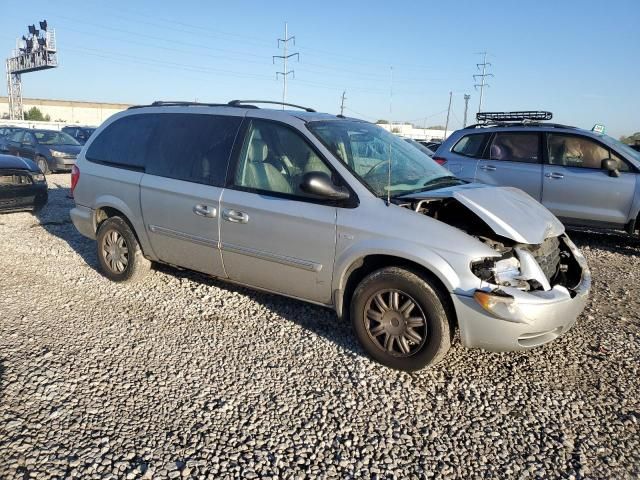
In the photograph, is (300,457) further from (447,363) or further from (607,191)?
(607,191)

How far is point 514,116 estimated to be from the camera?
8.28 m

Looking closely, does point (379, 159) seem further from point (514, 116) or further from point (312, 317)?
point (514, 116)

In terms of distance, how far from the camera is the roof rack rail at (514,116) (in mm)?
8039

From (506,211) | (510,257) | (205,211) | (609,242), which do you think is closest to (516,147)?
(609,242)

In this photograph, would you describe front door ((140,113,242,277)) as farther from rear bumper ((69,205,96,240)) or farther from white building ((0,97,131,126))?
white building ((0,97,131,126))

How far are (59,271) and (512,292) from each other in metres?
4.78

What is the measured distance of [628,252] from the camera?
6852mm

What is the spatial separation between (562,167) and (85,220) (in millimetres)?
6379

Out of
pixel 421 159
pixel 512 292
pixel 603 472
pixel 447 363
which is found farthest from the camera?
pixel 421 159

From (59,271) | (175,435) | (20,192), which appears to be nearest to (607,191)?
(175,435)

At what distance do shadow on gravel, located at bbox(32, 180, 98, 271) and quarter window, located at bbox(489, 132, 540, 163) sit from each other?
5.97 meters

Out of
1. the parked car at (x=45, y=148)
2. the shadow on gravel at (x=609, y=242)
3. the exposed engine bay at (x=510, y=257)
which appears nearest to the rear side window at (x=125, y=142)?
the exposed engine bay at (x=510, y=257)

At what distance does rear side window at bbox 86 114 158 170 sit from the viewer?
478 centimetres

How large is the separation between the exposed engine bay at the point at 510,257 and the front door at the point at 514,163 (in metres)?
3.47
